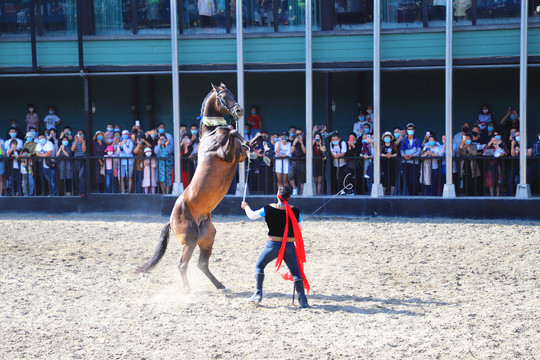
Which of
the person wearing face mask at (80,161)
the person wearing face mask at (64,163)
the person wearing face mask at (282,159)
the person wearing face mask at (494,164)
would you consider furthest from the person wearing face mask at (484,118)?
the person wearing face mask at (64,163)

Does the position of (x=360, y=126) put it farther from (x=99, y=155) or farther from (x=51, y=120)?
(x=51, y=120)

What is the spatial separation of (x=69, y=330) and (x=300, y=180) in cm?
960

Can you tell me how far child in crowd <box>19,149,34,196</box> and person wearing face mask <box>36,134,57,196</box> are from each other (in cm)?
28

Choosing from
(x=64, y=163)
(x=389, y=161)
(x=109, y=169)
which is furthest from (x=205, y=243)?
(x=64, y=163)

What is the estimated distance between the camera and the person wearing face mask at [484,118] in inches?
659

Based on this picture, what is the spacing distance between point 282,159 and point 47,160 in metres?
5.84

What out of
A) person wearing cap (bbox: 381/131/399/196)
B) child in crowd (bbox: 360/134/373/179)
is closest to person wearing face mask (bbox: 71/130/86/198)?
child in crowd (bbox: 360/134/373/179)

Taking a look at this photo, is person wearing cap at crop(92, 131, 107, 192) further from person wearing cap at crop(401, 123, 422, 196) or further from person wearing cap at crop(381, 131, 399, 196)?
person wearing cap at crop(401, 123, 422, 196)

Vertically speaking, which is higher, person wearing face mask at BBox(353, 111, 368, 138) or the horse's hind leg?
person wearing face mask at BBox(353, 111, 368, 138)

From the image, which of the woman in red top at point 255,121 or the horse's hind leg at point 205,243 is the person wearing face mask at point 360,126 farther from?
the horse's hind leg at point 205,243

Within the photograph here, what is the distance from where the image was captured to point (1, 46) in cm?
1808

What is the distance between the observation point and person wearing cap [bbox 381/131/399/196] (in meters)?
16.4

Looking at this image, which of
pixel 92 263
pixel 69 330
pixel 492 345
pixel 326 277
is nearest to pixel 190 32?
pixel 92 263

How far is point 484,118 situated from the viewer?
1703cm
